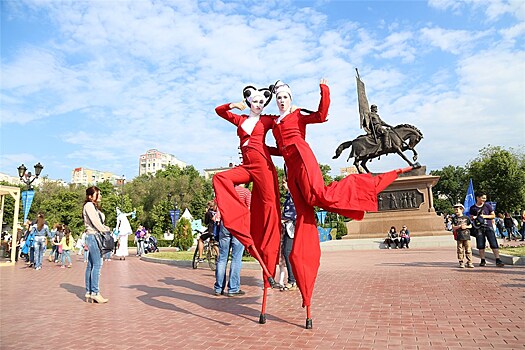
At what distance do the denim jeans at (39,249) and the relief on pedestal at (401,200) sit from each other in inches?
630

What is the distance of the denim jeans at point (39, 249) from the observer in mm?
13727

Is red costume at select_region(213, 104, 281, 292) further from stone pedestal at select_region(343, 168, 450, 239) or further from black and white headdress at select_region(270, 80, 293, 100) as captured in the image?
stone pedestal at select_region(343, 168, 450, 239)

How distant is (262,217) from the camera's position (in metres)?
5.21

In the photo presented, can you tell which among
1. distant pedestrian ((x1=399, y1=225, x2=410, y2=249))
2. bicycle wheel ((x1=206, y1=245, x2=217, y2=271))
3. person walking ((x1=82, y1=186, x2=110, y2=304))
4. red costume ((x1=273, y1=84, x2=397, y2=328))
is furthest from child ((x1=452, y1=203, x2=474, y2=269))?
distant pedestrian ((x1=399, y1=225, x2=410, y2=249))

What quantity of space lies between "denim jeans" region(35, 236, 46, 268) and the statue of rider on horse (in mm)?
16497

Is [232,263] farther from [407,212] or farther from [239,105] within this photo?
[407,212]

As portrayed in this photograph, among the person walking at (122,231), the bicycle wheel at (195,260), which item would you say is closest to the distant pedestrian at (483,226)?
the bicycle wheel at (195,260)

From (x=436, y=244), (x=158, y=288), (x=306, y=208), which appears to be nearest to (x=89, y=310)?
(x=158, y=288)

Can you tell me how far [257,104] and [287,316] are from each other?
2.84 m

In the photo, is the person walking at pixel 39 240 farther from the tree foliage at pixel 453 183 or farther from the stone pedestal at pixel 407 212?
the tree foliage at pixel 453 183

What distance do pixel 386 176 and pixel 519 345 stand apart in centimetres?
203

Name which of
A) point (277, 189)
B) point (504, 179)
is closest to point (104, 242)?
point (277, 189)

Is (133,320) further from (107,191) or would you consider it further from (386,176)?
(107,191)

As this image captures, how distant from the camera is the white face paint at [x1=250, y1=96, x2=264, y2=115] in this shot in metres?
5.55
